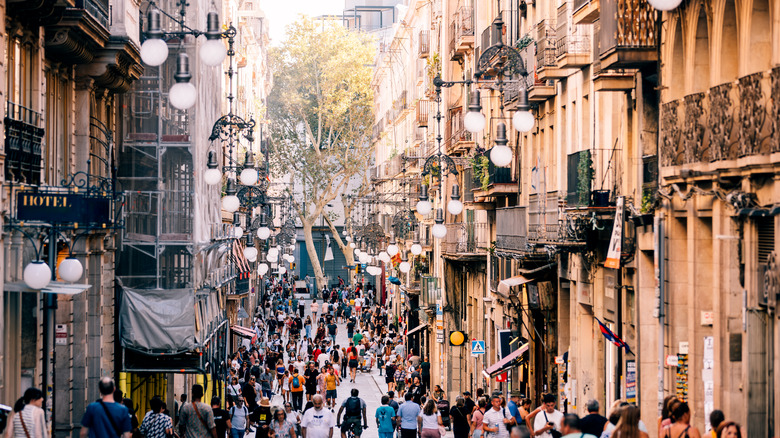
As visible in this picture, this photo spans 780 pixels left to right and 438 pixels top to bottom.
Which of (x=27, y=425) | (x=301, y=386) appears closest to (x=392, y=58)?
(x=301, y=386)

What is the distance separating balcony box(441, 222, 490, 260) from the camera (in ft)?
122

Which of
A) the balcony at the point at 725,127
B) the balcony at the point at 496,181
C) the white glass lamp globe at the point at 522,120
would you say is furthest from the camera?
the balcony at the point at 496,181

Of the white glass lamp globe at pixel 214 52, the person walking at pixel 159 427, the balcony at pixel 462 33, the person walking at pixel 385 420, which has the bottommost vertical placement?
the person walking at pixel 385 420

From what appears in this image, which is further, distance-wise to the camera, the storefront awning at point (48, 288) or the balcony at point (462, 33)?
the balcony at point (462, 33)

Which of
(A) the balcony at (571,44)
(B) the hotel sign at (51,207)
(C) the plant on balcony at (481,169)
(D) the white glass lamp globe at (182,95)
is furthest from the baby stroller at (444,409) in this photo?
(D) the white glass lamp globe at (182,95)

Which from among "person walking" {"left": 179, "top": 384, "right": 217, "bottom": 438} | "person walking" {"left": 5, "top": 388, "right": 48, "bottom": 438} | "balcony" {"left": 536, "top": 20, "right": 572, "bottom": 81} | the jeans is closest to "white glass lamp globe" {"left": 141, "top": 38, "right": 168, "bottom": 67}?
"person walking" {"left": 5, "top": 388, "right": 48, "bottom": 438}

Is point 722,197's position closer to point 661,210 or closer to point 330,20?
point 661,210

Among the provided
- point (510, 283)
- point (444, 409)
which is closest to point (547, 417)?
point (444, 409)

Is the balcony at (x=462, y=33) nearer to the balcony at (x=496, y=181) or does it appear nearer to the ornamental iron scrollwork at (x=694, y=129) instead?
the balcony at (x=496, y=181)

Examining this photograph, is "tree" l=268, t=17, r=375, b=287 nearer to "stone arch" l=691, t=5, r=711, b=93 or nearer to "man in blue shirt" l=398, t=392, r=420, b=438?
"man in blue shirt" l=398, t=392, r=420, b=438

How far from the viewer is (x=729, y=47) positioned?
632 inches

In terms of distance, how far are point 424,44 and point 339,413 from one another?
3303 cm

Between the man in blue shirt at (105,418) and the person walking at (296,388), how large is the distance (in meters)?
19.6

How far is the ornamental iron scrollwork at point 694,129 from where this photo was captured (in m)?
16.3
